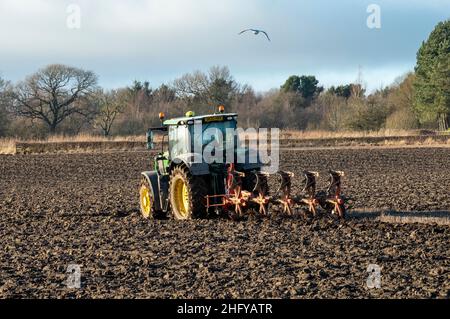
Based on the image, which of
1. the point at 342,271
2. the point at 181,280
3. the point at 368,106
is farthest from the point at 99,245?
the point at 368,106

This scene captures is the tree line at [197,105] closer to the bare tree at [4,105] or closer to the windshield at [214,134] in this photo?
the bare tree at [4,105]

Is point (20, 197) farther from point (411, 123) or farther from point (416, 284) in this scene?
point (411, 123)

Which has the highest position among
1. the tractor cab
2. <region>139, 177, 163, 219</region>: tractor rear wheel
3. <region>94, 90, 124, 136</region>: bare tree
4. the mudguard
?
<region>94, 90, 124, 136</region>: bare tree

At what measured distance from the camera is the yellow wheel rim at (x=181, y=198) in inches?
585

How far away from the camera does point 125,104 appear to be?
191 ft

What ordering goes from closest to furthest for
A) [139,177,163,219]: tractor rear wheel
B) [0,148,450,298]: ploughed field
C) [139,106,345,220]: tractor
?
1. [0,148,450,298]: ploughed field
2. [139,106,345,220]: tractor
3. [139,177,163,219]: tractor rear wheel

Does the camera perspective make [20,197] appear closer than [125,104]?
Yes

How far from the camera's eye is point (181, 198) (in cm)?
1518

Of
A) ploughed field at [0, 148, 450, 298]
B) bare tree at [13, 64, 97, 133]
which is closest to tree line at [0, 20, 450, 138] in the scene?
bare tree at [13, 64, 97, 133]

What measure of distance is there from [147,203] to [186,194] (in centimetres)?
150

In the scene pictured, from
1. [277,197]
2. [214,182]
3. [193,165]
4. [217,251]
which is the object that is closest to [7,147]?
[214,182]

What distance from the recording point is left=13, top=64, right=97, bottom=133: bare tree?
5791 cm

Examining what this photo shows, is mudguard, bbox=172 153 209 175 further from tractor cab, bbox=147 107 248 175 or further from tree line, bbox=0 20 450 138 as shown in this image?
tree line, bbox=0 20 450 138

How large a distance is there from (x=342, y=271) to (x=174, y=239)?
12.2ft
